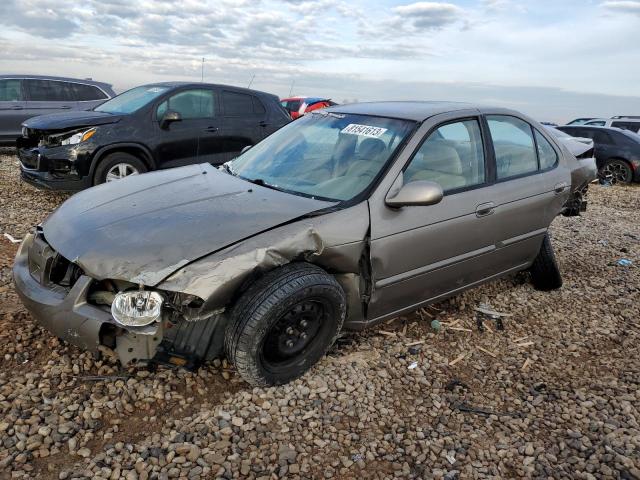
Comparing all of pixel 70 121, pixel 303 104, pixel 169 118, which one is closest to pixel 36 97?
pixel 70 121

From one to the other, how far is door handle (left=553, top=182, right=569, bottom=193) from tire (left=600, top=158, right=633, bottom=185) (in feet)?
30.7

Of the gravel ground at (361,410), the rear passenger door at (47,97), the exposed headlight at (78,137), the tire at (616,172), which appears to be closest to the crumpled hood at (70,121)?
the exposed headlight at (78,137)

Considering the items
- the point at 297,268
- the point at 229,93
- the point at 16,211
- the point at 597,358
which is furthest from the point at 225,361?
the point at 229,93

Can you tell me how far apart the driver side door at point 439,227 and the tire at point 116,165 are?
4158 millimetres

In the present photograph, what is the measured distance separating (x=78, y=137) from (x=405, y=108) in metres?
4.33

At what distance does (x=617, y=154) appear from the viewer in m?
12.0

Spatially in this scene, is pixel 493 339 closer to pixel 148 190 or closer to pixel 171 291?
pixel 171 291

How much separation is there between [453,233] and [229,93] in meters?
5.05

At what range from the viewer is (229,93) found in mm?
7375

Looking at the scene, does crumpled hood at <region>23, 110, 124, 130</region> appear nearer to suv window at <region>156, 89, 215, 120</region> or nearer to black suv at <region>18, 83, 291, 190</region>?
black suv at <region>18, 83, 291, 190</region>

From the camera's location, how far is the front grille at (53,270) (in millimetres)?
2725

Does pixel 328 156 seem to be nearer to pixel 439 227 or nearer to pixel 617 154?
pixel 439 227

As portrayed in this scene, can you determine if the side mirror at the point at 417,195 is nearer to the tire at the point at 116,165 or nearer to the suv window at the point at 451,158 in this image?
the suv window at the point at 451,158

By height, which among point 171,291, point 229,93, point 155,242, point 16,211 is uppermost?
point 229,93
